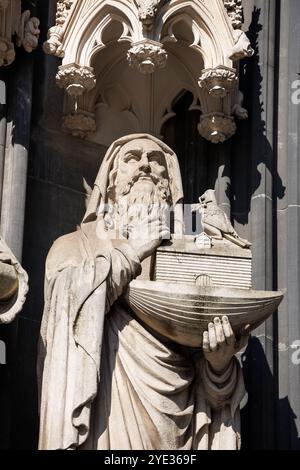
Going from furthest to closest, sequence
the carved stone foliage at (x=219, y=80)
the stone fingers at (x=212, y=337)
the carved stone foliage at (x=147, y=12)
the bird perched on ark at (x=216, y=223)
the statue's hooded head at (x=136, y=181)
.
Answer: the carved stone foliage at (x=219, y=80) < the carved stone foliage at (x=147, y=12) < the statue's hooded head at (x=136, y=181) < the bird perched on ark at (x=216, y=223) < the stone fingers at (x=212, y=337)

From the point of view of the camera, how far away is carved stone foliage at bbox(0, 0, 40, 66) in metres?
10.8

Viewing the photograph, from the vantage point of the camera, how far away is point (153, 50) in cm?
1070

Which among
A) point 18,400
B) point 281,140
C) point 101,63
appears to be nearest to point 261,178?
point 281,140

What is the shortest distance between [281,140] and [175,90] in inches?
25.1

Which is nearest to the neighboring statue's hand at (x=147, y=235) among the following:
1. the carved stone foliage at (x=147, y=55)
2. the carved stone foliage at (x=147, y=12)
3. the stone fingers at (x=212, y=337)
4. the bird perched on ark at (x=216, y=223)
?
the bird perched on ark at (x=216, y=223)

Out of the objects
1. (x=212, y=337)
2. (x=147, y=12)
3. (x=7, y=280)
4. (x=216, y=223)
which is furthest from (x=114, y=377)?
(x=147, y=12)

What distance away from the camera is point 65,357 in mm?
9742

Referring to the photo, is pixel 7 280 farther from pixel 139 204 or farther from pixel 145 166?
pixel 145 166

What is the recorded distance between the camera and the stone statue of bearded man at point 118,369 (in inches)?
381

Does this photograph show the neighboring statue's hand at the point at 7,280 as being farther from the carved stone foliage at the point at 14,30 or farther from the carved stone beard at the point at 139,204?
the carved stone foliage at the point at 14,30

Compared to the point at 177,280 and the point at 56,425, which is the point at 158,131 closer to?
the point at 177,280

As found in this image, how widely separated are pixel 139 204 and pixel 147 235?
29 centimetres

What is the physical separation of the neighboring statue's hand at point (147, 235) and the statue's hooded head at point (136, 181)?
10 cm

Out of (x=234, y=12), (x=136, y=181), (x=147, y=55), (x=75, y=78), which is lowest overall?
(x=136, y=181)
